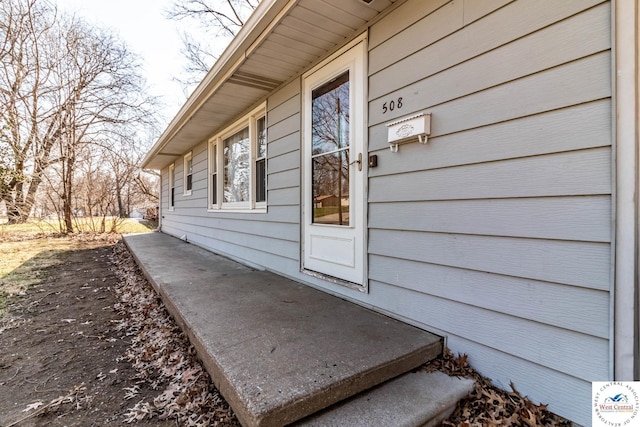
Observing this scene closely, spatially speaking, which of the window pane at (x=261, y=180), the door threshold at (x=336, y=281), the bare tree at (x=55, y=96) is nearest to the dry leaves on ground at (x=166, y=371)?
the door threshold at (x=336, y=281)

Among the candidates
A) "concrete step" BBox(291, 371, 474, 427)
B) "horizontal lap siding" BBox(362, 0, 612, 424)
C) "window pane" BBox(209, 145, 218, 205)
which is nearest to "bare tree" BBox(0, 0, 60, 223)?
"window pane" BBox(209, 145, 218, 205)

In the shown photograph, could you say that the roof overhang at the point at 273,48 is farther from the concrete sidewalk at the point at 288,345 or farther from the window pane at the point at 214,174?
the concrete sidewalk at the point at 288,345

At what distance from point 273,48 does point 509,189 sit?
2335 mm

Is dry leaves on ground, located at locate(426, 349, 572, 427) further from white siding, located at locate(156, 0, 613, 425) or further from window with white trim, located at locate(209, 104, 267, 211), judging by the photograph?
window with white trim, located at locate(209, 104, 267, 211)

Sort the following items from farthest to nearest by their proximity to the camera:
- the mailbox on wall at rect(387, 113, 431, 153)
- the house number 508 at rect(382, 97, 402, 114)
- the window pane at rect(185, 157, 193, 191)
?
the window pane at rect(185, 157, 193, 191) → the house number 508 at rect(382, 97, 402, 114) → the mailbox on wall at rect(387, 113, 431, 153)

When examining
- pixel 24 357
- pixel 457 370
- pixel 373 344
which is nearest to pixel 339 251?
pixel 373 344

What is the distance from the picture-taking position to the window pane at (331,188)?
273cm

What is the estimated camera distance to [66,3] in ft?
31.9

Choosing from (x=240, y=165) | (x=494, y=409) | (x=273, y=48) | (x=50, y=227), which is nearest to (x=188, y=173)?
(x=240, y=165)

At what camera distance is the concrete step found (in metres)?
1.36

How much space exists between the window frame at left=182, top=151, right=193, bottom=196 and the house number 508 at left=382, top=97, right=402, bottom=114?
A: 20.1ft

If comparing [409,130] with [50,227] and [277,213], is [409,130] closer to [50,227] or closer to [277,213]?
[277,213]

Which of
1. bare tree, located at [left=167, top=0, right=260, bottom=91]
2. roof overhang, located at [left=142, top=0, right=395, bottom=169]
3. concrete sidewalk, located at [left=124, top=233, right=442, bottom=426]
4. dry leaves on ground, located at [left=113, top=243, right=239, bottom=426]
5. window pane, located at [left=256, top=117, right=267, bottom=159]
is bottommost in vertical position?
dry leaves on ground, located at [left=113, top=243, right=239, bottom=426]

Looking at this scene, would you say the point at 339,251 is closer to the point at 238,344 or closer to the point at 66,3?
the point at 238,344
